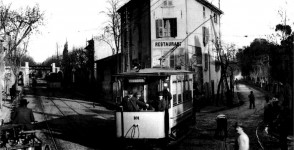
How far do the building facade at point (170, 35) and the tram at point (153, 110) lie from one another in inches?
596

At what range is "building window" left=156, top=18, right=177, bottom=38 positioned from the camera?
1267 inches

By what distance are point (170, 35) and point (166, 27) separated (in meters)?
0.92

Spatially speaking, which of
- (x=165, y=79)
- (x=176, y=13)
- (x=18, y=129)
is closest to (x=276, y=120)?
(x=165, y=79)

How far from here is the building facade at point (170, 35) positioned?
1276 inches

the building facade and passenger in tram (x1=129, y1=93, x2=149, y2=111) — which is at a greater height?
the building facade

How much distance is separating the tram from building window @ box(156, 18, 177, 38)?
16219 mm

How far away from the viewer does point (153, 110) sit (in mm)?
12008

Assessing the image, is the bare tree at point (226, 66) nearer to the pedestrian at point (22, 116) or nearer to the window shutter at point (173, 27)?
the window shutter at point (173, 27)

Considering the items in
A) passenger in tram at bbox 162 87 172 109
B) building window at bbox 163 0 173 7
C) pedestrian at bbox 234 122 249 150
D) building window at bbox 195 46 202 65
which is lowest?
pedestrian at bbox 234 122 249 150

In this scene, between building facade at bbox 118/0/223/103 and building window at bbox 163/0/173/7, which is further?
building window at bbox 163/0/173/7

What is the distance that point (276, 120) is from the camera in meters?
16.3

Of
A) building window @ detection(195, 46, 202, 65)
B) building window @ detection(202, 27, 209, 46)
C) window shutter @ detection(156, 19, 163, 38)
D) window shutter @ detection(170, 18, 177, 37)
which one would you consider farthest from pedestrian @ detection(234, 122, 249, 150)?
building window @ detection(202, 27, 209, 46)

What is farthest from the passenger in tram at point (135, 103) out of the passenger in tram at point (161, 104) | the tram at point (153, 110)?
the passenger in tram at point (161, 104)

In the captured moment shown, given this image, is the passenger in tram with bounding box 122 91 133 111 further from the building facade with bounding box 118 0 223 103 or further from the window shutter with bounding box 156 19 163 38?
the window shutter with bounding box 156 19 163 38
